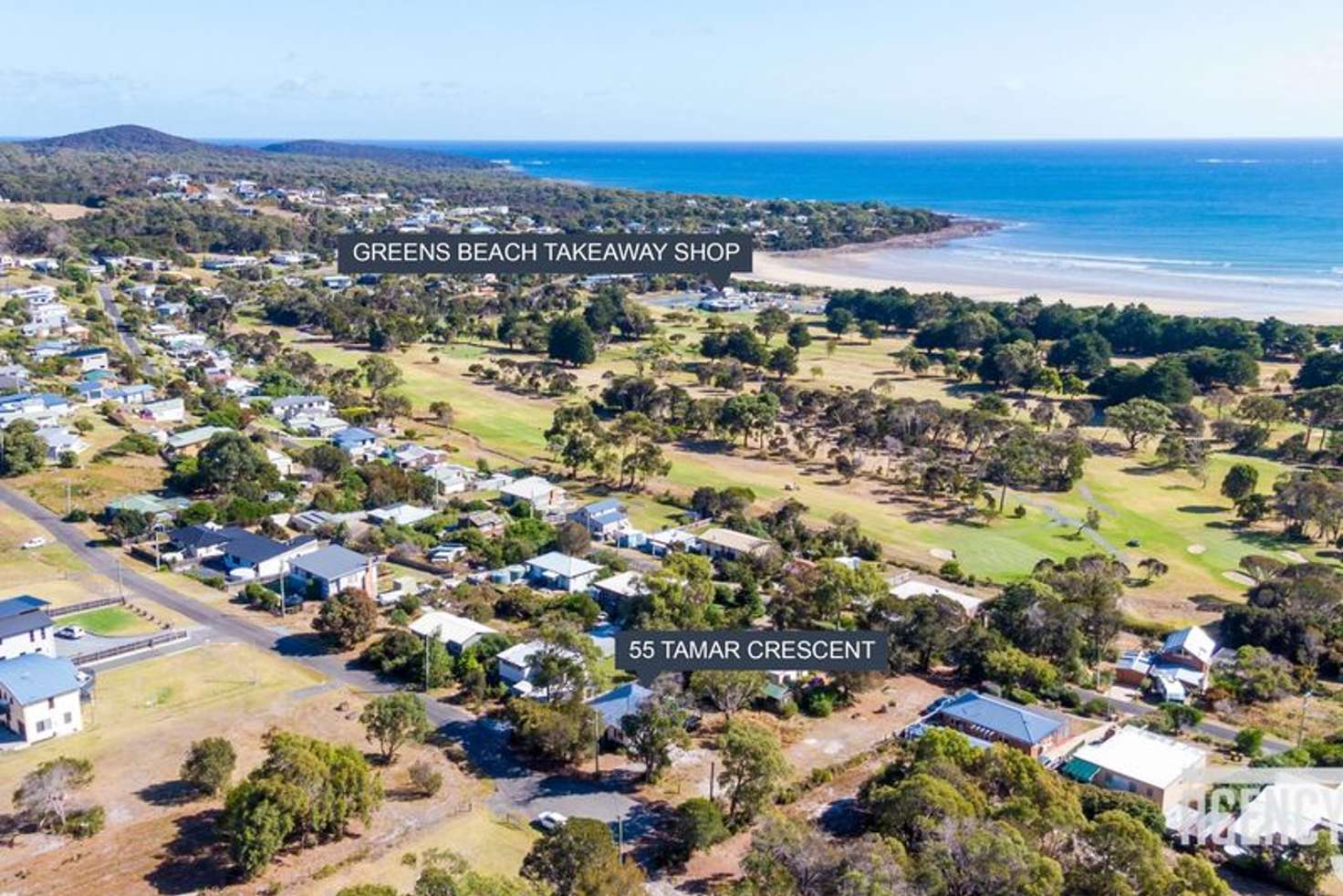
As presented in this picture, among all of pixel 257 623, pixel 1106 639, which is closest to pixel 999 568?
pixel 1106 639

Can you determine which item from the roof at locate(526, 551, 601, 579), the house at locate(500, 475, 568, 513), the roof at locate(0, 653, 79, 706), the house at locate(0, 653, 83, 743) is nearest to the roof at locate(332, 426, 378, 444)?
the house at locate(500, 475, 568, 513)

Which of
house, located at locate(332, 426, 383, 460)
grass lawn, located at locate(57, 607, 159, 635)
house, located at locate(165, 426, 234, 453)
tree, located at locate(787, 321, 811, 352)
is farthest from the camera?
tree, located at locate(787, 321, 811, 352)

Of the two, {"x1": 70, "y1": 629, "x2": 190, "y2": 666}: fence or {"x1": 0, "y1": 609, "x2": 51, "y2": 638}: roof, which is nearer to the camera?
{"x1": 0, "y1": 609, "x2": 51, "y2": 638}: roof

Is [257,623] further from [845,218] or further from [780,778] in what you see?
[845,218]

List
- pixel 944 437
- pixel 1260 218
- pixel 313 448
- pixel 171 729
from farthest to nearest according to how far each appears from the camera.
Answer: pixel 1260 218 → pixel 944 437 → pixel 313 448 → pixel 171 729

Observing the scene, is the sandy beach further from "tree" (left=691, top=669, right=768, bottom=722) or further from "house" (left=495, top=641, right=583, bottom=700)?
"house" (left=495, top=641, right=583, bottom=700)

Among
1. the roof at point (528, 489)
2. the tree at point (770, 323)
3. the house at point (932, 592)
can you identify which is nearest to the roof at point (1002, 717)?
the house at point (932, 592)
